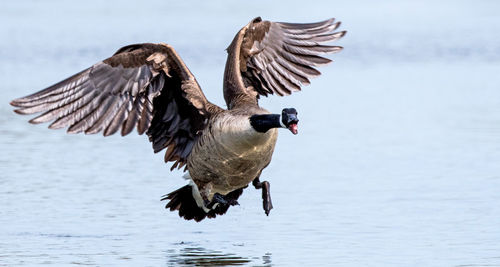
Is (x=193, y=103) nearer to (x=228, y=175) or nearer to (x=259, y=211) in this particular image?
Answer: (x=228, y=175)

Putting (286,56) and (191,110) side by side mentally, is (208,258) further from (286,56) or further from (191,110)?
(286,56)

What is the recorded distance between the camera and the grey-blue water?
839cm

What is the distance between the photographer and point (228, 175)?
8.66 m

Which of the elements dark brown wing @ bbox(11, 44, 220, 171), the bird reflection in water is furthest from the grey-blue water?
dark brown wing @ bbox(11, 44, 220, 171)

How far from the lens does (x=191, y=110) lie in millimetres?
9352

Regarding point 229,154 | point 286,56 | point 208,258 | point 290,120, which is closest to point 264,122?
point 290,120

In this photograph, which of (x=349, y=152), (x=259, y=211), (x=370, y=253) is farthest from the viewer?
(x=349, y=152)

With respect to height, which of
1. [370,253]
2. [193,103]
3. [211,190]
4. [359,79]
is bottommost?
[370,253]

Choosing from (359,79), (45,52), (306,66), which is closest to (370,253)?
(306,66)

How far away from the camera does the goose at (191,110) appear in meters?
8.33

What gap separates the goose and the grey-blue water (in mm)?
517

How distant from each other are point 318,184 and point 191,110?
7.26 ft

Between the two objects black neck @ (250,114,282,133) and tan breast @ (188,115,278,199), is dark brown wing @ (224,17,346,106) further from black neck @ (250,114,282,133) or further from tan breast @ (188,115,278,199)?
black neck @ (250,114,282,133)

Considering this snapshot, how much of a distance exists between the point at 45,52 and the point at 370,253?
62.0ft
